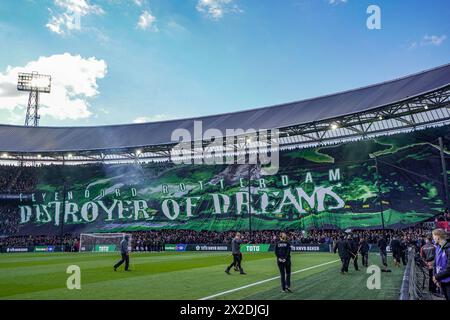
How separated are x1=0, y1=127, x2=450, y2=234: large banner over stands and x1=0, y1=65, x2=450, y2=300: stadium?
166mm

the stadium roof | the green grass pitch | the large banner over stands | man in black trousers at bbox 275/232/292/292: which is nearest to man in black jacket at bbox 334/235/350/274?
the green grass pitch

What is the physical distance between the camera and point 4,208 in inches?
2516

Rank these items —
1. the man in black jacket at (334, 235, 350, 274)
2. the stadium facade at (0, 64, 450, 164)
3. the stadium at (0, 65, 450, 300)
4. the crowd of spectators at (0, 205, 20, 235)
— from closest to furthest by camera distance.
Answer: the man in black jacket at (334, 235, 350, 274)
the stadium at (0, 65, 450, 300)
the stadium facade at (0, 64, 450, 164)
the crowd of spectators at (0, 205, 20, 235)

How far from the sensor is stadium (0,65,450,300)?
1734 inches

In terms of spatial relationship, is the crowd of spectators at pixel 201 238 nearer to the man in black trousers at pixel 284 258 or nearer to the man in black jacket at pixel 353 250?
the man in black jacket at pixel 353 250

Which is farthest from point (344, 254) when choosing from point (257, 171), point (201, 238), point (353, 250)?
point (257, 171)

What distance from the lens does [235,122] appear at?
62156 mm

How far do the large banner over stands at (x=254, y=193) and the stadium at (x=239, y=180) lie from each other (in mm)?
166

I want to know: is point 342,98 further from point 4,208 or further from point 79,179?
point 4,208

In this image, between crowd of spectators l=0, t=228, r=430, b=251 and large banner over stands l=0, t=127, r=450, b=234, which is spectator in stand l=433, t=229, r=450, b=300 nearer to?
crowd of spectators l=0, t=228, r=430, b=251

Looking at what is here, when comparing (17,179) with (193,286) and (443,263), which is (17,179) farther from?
(443,263)

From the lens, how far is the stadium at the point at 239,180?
1734 inches

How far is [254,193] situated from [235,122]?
12620 mm
